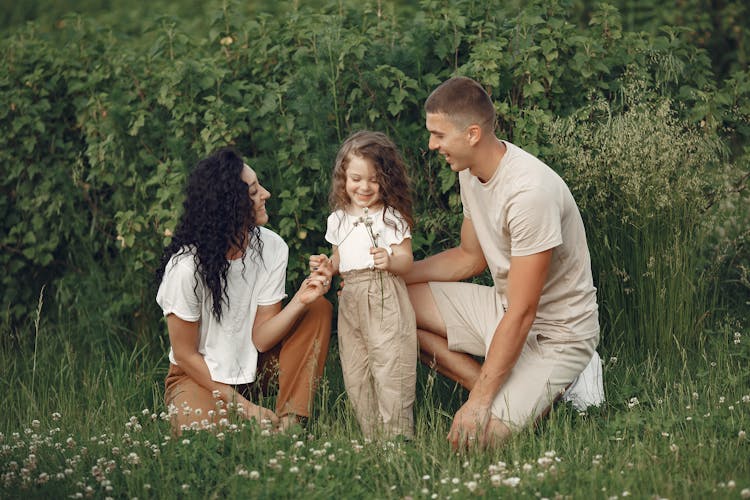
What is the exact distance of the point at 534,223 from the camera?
407cm

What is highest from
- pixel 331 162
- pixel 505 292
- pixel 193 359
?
pixel 331 162

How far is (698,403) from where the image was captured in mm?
4312

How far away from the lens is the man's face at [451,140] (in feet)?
13.8

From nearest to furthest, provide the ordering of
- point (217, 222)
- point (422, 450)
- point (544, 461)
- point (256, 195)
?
point (544, 461) < point (422, 450) < point (217, 222) < point (256, 195)

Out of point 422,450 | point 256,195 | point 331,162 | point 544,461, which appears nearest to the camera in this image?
point 544,461

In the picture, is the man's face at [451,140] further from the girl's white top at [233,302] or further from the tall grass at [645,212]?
the girl's white top at [233,302]

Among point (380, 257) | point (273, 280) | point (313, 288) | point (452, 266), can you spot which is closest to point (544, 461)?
point (380, 257)

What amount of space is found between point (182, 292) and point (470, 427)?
53.0 inches

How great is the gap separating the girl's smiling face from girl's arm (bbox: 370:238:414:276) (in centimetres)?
21

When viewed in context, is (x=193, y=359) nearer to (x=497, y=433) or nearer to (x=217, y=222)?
(x=217, y=222)

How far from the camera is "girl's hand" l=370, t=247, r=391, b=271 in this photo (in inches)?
163

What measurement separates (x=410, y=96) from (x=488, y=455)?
6.38ft

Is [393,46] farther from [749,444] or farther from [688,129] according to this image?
[749,444]

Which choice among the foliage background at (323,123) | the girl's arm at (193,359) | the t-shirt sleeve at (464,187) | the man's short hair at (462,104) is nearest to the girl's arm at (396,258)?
the t-shirt sleeve at (464,187)
